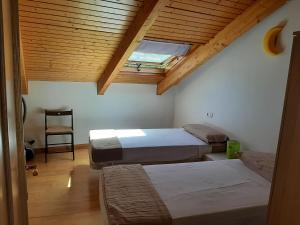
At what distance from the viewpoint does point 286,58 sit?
2307mm

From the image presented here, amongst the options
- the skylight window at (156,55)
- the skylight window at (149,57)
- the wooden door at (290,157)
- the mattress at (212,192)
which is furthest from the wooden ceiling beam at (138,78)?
the wooden door at (290,157)

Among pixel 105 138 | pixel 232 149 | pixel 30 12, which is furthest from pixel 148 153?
pixel 30 12

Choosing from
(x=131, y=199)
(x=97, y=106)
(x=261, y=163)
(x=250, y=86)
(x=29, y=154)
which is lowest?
(x=29, y=154)

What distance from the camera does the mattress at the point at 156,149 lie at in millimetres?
2746

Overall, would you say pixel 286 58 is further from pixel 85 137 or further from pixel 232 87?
pixel 85 137

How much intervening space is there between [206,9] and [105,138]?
1.96 m

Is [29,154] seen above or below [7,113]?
below

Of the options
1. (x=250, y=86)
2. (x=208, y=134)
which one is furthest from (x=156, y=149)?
(x=250, y=86)

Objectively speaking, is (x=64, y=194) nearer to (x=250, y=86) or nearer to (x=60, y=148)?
(x=60, y=148)

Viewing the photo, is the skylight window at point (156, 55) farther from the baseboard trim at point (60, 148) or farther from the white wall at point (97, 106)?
the baseboard trim at point (60, 148)

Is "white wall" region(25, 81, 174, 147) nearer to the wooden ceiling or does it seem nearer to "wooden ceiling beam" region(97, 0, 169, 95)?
the wooden ceiling

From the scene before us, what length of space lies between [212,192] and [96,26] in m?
1.97

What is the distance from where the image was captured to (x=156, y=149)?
2.81 meters

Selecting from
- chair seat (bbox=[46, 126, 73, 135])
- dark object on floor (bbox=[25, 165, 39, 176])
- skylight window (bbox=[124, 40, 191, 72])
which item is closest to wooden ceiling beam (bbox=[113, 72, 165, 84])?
skylight window (bbox=[124, 40, 191, 72])
